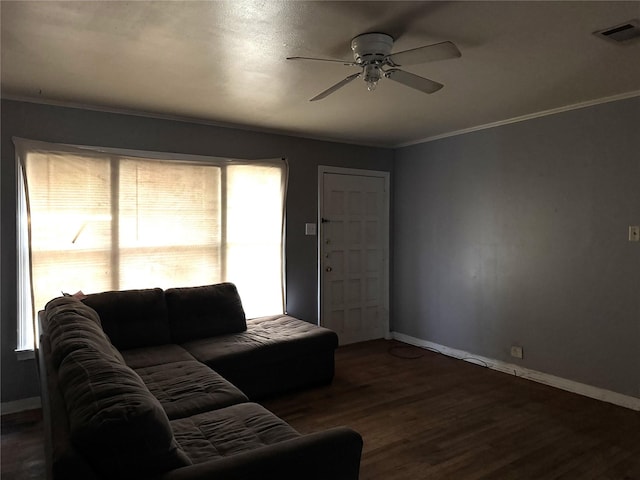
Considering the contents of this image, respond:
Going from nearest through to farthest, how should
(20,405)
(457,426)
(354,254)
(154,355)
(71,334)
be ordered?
(71,334) < (457,426) < (154,355) < (20,405) < (354,254)

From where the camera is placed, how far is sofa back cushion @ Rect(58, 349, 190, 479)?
1.24 m

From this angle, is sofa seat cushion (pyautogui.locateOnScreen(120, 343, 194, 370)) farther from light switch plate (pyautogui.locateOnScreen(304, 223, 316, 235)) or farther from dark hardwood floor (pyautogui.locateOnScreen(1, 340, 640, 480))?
light switch plate (pyautogui.locateOnScreen(304, 223, 316, 235))

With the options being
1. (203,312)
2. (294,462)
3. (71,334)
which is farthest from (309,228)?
(294,462)

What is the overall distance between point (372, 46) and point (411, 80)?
1.14 ft

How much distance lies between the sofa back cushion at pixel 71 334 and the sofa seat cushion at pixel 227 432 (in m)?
0.47

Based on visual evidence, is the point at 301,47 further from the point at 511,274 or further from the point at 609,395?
the point at 609,395

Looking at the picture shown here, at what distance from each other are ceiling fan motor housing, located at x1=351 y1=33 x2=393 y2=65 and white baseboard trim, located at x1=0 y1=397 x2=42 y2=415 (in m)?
3.51

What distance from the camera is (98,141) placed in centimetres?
365

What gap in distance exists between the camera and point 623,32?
225 centimetres

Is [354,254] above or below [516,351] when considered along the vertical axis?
above

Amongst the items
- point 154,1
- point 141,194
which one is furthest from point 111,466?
point 141,194

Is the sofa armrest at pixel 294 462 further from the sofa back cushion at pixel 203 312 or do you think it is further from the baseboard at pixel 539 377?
the baseboard at pixel 539 377

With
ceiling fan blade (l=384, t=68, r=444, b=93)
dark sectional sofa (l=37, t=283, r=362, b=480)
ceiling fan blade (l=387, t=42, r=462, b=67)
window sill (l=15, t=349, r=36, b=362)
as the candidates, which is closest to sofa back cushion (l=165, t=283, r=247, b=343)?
dark sectional sofa (l=37, t=283, r=362, b=480)

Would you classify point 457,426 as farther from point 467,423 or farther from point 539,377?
point 539,377
